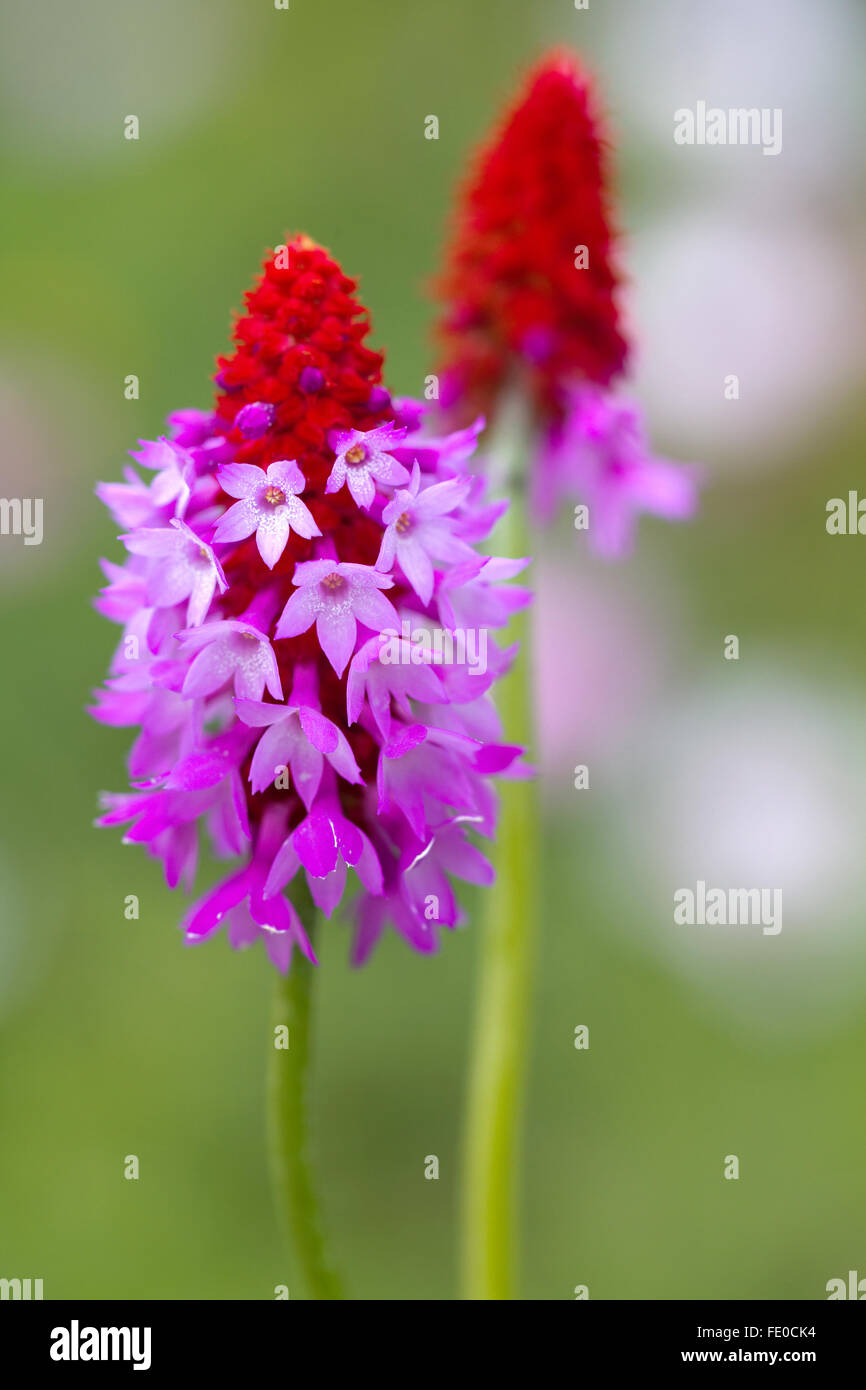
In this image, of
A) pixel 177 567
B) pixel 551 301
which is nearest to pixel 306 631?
pixel 177 567

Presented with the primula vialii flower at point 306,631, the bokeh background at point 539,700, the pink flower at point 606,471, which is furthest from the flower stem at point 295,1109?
the bokeh background at point 539,700

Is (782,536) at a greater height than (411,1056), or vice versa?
(782,536)

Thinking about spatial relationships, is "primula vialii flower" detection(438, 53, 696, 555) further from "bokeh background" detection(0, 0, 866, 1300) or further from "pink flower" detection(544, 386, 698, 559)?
"bokeh background" detection(0, 0, 866, 1300)

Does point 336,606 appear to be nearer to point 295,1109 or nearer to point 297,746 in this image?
point 297,746

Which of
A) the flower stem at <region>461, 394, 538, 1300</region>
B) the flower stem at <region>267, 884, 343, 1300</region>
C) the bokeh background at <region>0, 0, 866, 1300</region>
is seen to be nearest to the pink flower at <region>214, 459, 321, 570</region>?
the flower stem at <region>267, 884, 343, 1300</region>
